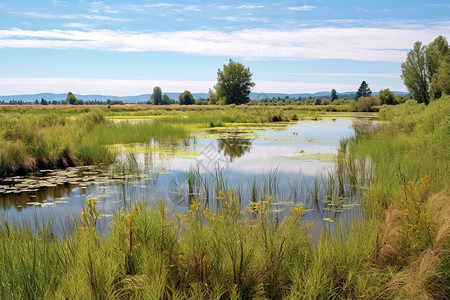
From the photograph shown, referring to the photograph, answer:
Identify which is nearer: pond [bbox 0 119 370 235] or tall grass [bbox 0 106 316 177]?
pond [bbox 0 119 370 235]

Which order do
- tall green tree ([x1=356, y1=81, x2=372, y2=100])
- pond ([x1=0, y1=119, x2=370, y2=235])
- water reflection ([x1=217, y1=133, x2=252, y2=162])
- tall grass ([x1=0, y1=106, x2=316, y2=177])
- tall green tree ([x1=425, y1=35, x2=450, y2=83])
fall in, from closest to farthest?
1. pond ([x1=0, y1=119, x2=370, y2=235])
2. tall grass ([x1=0, y1=106, x2=316, y2=177])
3. water reflection ([x1=217, y1=133, x2=252, y2=162])
4. tall green tree ([x1=425, y1=35, x2=450, y2=83])
5. tall green tree ([x1=356, y1=81, x2=372, y2=100])

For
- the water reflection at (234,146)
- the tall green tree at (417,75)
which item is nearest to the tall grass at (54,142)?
the water reflection at (234,146)

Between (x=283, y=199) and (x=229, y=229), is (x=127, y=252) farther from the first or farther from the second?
(x=283, y=199)

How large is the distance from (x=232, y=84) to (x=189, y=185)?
199ft

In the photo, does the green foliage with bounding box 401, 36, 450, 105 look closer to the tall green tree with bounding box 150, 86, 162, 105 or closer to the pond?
the pond

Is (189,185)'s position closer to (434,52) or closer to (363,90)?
(434,52)

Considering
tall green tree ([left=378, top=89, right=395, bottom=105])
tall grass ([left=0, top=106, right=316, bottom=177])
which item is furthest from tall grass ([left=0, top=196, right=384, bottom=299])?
tall green tree ([left=378, top=89, right=395, bottom=105])

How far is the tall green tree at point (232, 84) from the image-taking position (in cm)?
6781

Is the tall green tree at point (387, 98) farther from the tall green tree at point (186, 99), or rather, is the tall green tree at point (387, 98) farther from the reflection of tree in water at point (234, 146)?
the reflection of tree in water at point (234, 146)

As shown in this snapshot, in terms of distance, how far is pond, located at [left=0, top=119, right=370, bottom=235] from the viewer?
7.25 metres

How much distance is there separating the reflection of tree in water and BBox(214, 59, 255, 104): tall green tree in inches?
1948

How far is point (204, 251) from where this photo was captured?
3.81 m

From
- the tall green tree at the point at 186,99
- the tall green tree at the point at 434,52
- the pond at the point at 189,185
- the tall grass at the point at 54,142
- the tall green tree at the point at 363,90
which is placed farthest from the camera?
the tall green tree at the point at 363,90

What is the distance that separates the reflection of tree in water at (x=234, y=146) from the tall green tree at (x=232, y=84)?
4947 cm
